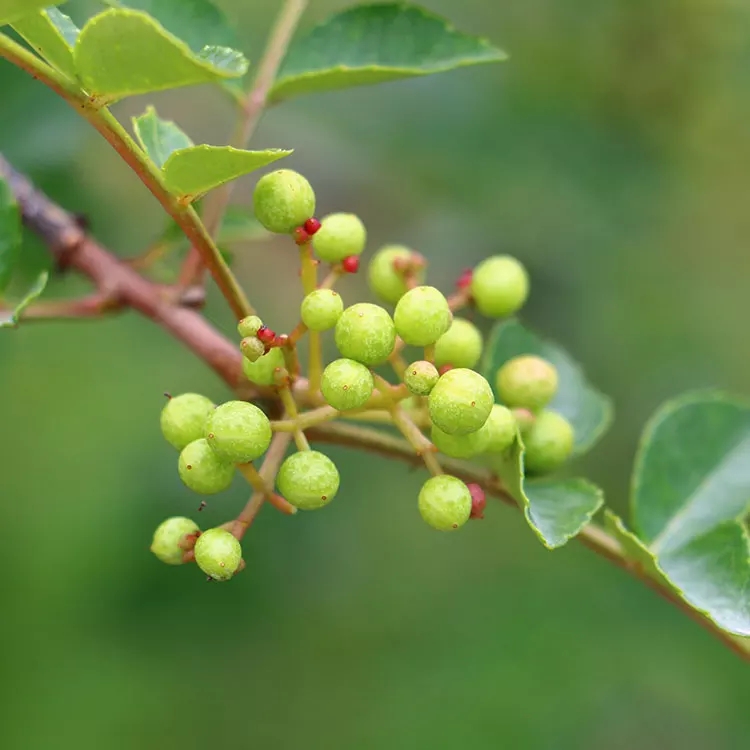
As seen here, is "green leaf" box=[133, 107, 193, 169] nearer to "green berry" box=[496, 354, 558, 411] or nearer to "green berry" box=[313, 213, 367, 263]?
"green berry" box=[313, 213, 367, 263]

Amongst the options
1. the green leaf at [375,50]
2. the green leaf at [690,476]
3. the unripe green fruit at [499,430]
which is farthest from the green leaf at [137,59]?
the green leaf at [690,476]

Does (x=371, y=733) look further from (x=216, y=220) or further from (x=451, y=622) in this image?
(x=216, y=220)

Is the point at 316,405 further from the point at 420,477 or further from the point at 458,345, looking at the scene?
the point at 420,477

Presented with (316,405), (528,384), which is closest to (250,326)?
(316,405)

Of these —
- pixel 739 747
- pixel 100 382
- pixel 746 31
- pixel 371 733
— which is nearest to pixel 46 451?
pixel 100 382

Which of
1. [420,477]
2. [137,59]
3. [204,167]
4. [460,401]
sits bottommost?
[420,477]

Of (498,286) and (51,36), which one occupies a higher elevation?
(51,36)
